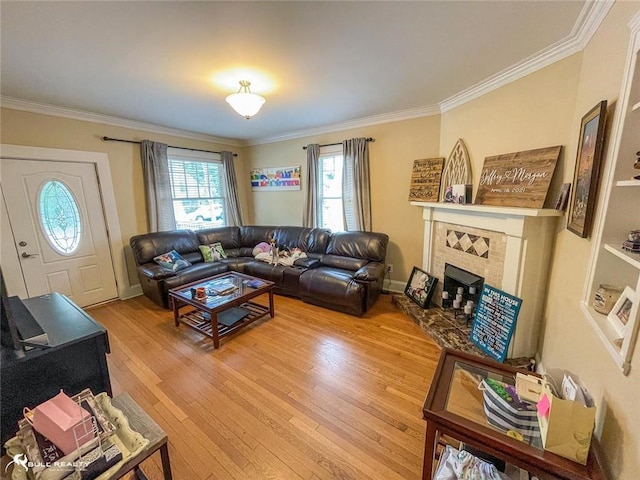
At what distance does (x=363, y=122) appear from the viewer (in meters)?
3.71

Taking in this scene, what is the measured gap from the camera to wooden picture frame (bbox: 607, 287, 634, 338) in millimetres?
1039

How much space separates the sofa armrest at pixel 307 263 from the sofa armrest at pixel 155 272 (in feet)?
5.39

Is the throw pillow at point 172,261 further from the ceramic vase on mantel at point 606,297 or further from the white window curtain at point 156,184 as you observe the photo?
the ceramic vase on mantel at point 606,297

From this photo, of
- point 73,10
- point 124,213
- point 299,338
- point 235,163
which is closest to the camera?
point 73,10

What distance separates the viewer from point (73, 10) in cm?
141

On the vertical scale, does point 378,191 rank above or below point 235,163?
below

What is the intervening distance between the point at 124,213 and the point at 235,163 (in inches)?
85.7

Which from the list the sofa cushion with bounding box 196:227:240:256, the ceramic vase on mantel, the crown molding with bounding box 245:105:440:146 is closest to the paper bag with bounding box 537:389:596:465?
the ceramic vase on mantel

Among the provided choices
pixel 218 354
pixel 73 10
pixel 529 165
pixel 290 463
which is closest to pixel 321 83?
pixel 73 10

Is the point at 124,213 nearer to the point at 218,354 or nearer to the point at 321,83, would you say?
the point at 218,354

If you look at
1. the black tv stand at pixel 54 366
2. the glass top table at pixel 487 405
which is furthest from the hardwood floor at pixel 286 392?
the black tv stand at pixel 54 366

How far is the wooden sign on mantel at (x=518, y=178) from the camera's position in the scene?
1.96 m

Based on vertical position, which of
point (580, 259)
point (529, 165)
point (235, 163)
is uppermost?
point (235, 163)

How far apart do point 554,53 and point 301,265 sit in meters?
3.20
